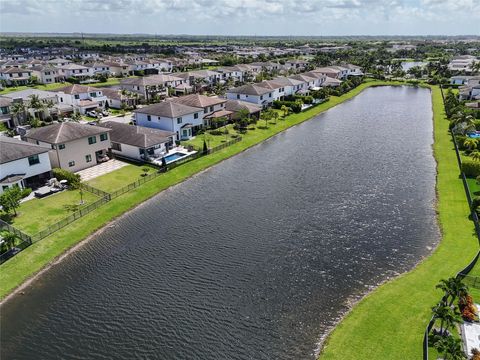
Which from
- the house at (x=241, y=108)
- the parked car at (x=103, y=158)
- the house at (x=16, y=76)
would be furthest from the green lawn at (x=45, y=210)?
the house at (x=16, y=76)

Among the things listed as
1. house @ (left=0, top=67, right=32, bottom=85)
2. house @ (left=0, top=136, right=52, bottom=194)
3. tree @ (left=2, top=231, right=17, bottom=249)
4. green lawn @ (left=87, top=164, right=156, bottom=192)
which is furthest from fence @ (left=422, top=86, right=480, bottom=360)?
house @ (left=0, top=67, right=32, bottom=85)

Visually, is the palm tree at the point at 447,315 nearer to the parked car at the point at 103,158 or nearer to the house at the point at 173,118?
the parked car at the point at 103,158

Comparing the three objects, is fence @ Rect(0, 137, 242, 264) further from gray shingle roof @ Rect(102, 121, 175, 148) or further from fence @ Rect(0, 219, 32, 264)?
gray shingle roof @ Rect(102, 121, 175, 148)

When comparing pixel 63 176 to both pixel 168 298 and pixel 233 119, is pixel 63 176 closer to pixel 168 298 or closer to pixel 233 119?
pixel 168 298

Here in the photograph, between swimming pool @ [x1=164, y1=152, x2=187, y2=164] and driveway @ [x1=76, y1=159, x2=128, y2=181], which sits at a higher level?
swimming pool @ [x1=164, y1=152, x2=187, y2=164]

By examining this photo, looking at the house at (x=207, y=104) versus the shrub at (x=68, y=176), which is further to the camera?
the house at (x=207, y=104)

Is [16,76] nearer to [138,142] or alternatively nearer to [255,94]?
[255,94]
